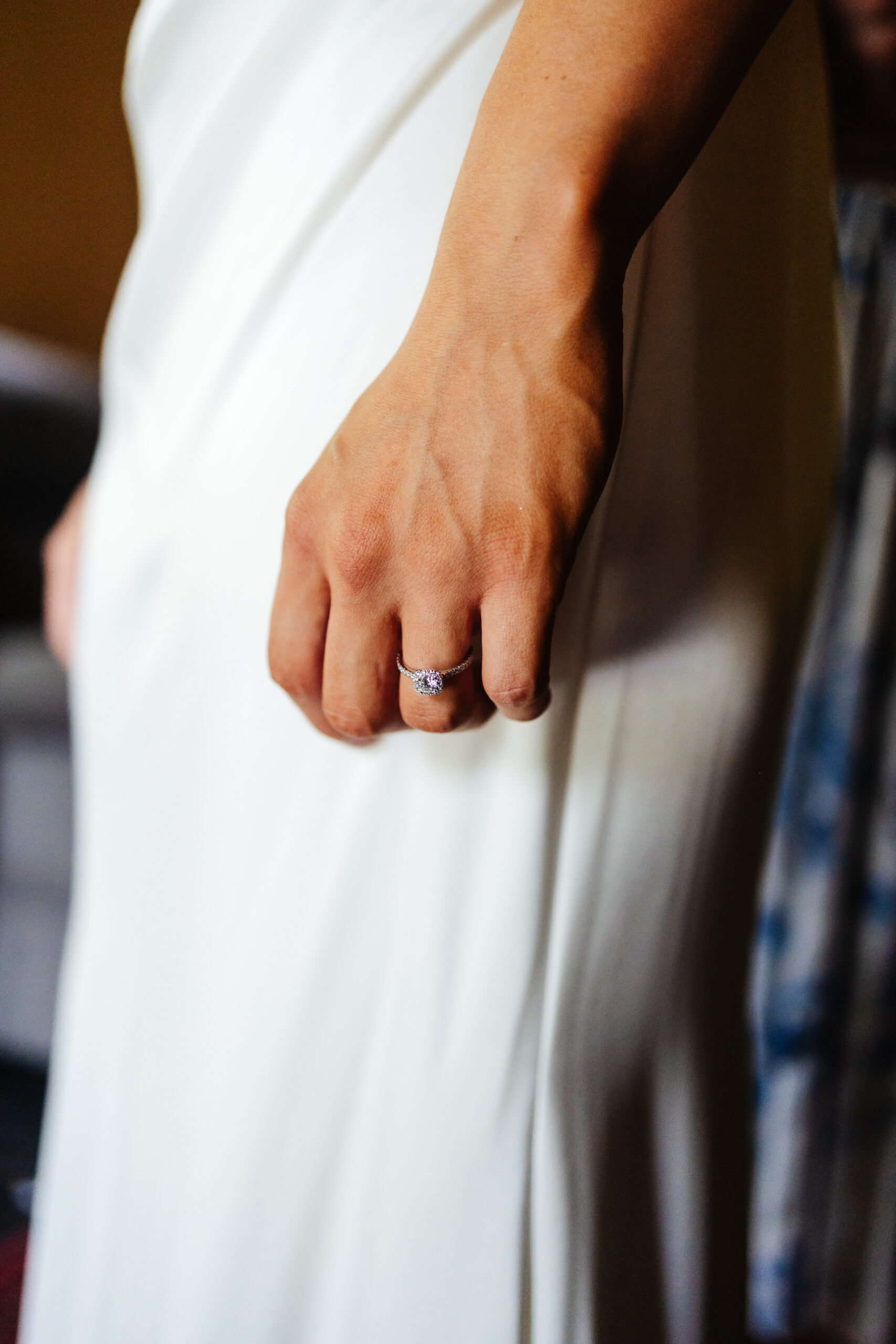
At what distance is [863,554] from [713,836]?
3.51 ft

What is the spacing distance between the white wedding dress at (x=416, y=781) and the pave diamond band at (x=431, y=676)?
0.23 feet

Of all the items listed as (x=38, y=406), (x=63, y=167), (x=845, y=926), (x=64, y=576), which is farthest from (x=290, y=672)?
(x=63, y=167)

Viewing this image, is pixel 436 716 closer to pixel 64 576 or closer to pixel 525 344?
pixel 525 344

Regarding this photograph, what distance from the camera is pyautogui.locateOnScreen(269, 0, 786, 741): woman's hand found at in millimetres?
313

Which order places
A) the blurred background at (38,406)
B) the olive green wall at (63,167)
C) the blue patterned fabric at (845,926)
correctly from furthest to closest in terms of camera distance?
1. the olive green wall at (63,167)
2. the blurred background at (38,406)
3. the blue patterned fabric at (845,926)

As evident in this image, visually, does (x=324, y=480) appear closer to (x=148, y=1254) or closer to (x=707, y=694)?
(x=707, y=694)

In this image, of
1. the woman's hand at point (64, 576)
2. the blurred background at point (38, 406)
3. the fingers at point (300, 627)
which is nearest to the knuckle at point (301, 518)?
the fingers at point (300, 627)

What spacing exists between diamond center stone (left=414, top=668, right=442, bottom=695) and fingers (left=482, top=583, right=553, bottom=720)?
18 mm

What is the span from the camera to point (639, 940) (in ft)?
1.42

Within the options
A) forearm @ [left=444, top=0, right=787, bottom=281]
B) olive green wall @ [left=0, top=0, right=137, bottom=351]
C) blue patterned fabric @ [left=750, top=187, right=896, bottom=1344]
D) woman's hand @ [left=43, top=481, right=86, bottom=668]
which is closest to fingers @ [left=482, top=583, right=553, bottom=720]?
forearm @ [left=444, top=0, right=787, bottom=281]

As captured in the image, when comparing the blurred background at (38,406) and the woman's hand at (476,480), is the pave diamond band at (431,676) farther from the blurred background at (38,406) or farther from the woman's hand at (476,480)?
the blurred background at (38,406)

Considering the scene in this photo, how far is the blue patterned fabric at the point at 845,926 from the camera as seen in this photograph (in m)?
1.36

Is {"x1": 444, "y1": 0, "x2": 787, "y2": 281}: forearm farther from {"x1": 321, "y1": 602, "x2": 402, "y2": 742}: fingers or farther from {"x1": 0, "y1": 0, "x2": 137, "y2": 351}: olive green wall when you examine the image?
{"x1": 0, "y1": 0, "x2": 137, "y2": 351}: olive green wall

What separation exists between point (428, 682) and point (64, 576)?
370 mm
